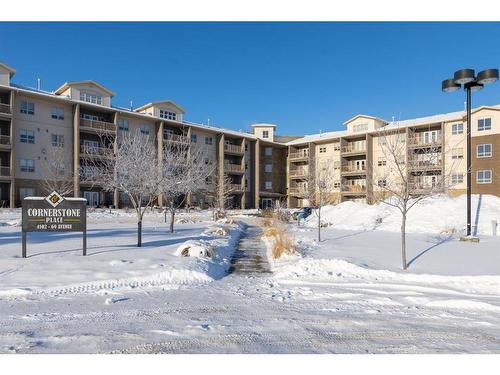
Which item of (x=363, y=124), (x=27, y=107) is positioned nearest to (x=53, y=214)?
(x=27, y=107)

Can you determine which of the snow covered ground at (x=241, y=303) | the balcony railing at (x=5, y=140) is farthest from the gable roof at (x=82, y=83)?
the snow covered ground at (x=241, y=303)

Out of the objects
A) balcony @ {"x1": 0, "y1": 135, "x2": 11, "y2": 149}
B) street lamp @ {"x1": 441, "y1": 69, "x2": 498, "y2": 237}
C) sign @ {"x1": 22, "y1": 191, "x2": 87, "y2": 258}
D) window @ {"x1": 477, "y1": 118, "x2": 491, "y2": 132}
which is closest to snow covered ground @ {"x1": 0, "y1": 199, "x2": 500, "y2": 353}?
sign @ {"x1": 22, "y1": 191, "x2": 87, "y2": 258}

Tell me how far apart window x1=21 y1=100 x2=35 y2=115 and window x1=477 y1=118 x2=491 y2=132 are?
5017 cm

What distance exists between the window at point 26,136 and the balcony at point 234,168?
82.5 feet

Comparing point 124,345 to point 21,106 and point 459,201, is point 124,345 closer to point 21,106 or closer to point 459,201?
point 459,201

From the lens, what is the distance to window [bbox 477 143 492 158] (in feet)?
121

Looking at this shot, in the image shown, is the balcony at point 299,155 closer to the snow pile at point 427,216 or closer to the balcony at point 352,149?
the balcony at point 352,149

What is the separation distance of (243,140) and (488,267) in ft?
146

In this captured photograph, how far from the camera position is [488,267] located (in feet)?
32.6

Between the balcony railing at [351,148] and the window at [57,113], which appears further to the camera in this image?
the balcony railing at [351,148]

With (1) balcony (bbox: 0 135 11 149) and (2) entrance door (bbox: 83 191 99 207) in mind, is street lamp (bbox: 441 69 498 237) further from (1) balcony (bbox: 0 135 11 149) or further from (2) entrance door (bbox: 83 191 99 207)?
(1) balcony (bbox: 0 135 11 149)

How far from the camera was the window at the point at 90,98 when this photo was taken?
39062 mm

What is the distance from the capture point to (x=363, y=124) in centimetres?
4872

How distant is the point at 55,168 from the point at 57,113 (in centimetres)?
685
